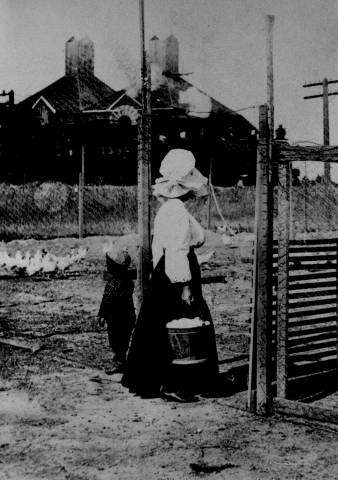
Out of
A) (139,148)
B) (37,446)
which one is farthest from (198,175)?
(37,446)

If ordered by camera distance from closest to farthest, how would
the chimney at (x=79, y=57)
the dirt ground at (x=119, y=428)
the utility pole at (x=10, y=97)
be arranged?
the dirt ground at (x=119, y=428), the utility pole at (x=10, y=97), the chimney at (x=79, y=57)

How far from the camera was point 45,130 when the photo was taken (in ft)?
115

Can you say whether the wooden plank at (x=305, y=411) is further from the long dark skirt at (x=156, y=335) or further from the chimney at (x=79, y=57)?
the chimney at (x=79, y=57)

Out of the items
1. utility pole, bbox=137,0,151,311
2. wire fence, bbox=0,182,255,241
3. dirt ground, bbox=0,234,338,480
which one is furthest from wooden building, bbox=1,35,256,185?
utility pole, bbox=137,0,151,311

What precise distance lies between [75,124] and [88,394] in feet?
97.6

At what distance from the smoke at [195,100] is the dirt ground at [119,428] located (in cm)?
3318

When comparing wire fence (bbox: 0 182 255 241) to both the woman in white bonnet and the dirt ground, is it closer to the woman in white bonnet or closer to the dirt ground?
the dirt ground

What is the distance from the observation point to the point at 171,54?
152ft

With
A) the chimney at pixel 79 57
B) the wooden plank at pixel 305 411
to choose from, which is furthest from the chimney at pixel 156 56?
the wooden plank at pixel 305 411

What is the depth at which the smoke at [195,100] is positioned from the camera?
1629 inches

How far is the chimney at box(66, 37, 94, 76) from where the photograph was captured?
47.6m

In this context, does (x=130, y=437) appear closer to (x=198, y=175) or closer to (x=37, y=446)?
(x=37, y=446)

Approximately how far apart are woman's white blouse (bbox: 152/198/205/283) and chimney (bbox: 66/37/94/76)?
43012mm

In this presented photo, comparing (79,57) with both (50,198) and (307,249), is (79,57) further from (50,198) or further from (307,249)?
(307,249)
